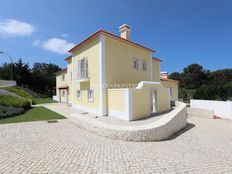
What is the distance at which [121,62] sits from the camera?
17125 mm

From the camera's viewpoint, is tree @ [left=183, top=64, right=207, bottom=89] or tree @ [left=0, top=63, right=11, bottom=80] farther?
tree @ [left=183, top=64, right=207, bottom=89]

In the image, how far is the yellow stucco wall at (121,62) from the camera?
16.0m

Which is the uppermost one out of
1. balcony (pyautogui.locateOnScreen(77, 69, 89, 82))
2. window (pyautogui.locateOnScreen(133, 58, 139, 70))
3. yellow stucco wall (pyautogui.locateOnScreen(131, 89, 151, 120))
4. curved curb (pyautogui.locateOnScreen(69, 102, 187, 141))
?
window (pyautogui.locateOnScreen(133, 58, 139, 70))

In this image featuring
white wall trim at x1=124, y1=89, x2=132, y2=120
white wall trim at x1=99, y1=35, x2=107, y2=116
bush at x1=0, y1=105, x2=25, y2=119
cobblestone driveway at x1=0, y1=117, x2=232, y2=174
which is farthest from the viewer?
white wall trim at x1=99, y1=35, x2=107, y2=116

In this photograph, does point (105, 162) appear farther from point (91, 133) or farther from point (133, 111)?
point (133, 111)

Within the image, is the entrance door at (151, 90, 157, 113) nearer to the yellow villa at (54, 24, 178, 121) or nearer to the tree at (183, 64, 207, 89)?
the yellow villa at (54, 24, 178, 121)

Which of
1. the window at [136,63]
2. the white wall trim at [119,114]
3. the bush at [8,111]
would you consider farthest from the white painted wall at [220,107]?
the bush at [8,111]

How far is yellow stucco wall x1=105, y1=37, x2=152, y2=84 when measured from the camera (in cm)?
1596

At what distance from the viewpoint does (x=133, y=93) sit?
531 inches

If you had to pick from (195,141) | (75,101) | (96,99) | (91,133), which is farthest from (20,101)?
(195,141)

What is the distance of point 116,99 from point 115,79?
265cm

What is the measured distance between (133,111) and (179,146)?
5.85 meters

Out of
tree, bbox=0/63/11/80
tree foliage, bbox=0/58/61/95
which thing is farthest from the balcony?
tree, bbox=0/63/11/80

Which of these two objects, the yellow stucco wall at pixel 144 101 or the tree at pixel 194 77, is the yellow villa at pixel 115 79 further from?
the tree at pixel 194 77
